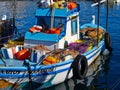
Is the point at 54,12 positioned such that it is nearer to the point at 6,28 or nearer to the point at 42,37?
the point at 42,37

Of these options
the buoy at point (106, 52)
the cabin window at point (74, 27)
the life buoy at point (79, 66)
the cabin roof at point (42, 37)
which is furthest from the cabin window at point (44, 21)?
the buoy at point (106, 52)

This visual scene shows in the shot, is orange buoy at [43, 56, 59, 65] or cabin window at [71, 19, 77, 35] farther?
cabin window at [71, 19, 77, 35]

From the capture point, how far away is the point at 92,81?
18.3 metres

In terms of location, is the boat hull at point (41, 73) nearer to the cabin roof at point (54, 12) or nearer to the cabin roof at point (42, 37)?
the cabin roof at point (42, 37)

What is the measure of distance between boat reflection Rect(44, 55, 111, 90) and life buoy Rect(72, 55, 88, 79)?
688mm

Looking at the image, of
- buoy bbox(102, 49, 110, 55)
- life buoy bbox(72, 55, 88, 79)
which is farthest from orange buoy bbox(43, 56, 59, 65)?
buoy bbox(102, 49, 110, 55)

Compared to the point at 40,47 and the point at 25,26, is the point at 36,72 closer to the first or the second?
the point at 40,47

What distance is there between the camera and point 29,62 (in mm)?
15906

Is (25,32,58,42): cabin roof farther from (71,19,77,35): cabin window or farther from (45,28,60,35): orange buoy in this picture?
(71,19,77,35): cabin window

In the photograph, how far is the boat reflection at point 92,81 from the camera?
17.1 meters

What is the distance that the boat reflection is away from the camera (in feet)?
56.1

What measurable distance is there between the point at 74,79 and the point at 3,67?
4.66 metres

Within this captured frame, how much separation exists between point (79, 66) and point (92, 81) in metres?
2.17

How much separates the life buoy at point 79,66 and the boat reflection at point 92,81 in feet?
2.26
